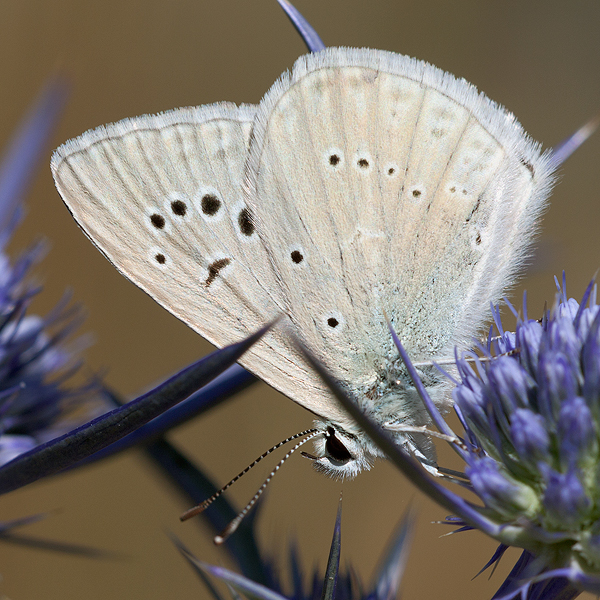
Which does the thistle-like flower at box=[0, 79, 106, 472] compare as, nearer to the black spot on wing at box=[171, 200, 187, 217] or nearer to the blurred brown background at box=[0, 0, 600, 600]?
the black spot on wing at box=[171, 200, 187, 217]

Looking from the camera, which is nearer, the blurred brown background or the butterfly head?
the butterfly head

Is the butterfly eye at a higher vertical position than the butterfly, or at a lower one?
lower

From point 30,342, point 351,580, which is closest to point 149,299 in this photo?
point 30,342

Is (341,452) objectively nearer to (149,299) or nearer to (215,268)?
(215,268)

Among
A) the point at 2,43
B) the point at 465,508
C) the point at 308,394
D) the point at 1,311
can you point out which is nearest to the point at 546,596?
the point at 465,508

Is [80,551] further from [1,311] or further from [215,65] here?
[215,65]

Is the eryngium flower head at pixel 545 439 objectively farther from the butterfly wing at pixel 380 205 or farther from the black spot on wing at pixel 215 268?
the black spot on wing at pixel 215 268

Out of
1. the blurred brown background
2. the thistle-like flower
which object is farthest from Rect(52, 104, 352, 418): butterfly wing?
the blurred brown background

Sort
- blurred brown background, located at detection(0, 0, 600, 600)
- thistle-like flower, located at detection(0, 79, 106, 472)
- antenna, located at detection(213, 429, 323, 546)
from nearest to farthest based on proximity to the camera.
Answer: antenna, located at detection(213, 429, 323, 546)
thistle-like flower, located at detection(0, 79, 106, 472)
blurred brown background, located at detection(0, 0, 600, 600)
